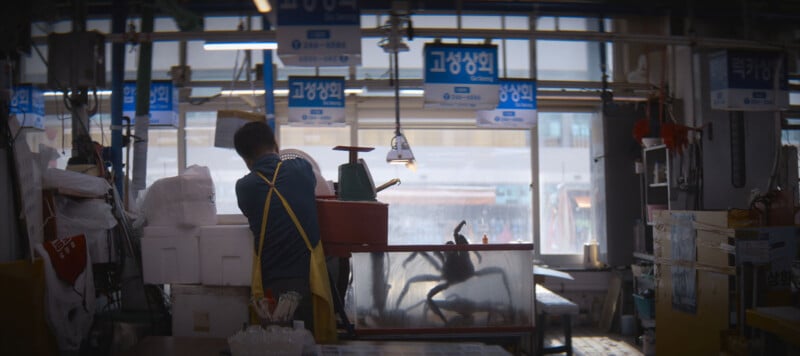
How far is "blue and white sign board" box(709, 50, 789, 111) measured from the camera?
6551mm

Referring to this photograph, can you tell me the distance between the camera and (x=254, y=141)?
3.36 metres

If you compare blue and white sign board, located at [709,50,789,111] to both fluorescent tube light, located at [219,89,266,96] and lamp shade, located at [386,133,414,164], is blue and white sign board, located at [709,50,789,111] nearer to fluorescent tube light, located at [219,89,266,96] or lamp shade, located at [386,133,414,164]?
lamp shade, located at [386,133,414,164]

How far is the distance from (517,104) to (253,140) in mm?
5338

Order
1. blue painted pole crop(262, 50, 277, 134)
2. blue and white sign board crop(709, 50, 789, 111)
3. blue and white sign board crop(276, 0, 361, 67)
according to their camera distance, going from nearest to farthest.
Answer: blue and white sign board crop(276, 0, 361, 67) < blue and white sign board crop(709, 50, 789, 111) < blue painted pole crop(262, 50, 277, 134)

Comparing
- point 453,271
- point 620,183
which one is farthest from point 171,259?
point 620,183

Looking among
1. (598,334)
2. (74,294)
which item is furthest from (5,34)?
(598,334)

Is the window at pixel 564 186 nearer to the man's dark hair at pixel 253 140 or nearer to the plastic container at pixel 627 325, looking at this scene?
the plastic container at pixel 627 325

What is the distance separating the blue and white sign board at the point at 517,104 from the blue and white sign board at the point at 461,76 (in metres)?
1.04

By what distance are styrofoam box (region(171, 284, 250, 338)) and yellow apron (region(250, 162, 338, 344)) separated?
305 millimetres

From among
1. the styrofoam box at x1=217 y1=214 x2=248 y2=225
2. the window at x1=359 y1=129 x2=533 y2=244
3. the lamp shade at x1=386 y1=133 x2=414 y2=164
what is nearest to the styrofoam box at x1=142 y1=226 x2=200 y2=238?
the styrofoam box at x1=217 y1=214 x2=248 y2=225

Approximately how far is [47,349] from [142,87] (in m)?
3.60

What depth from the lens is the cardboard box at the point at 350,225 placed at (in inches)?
132

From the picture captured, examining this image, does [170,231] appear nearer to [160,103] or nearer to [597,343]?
[160,103]

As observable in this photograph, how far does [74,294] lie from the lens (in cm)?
350
